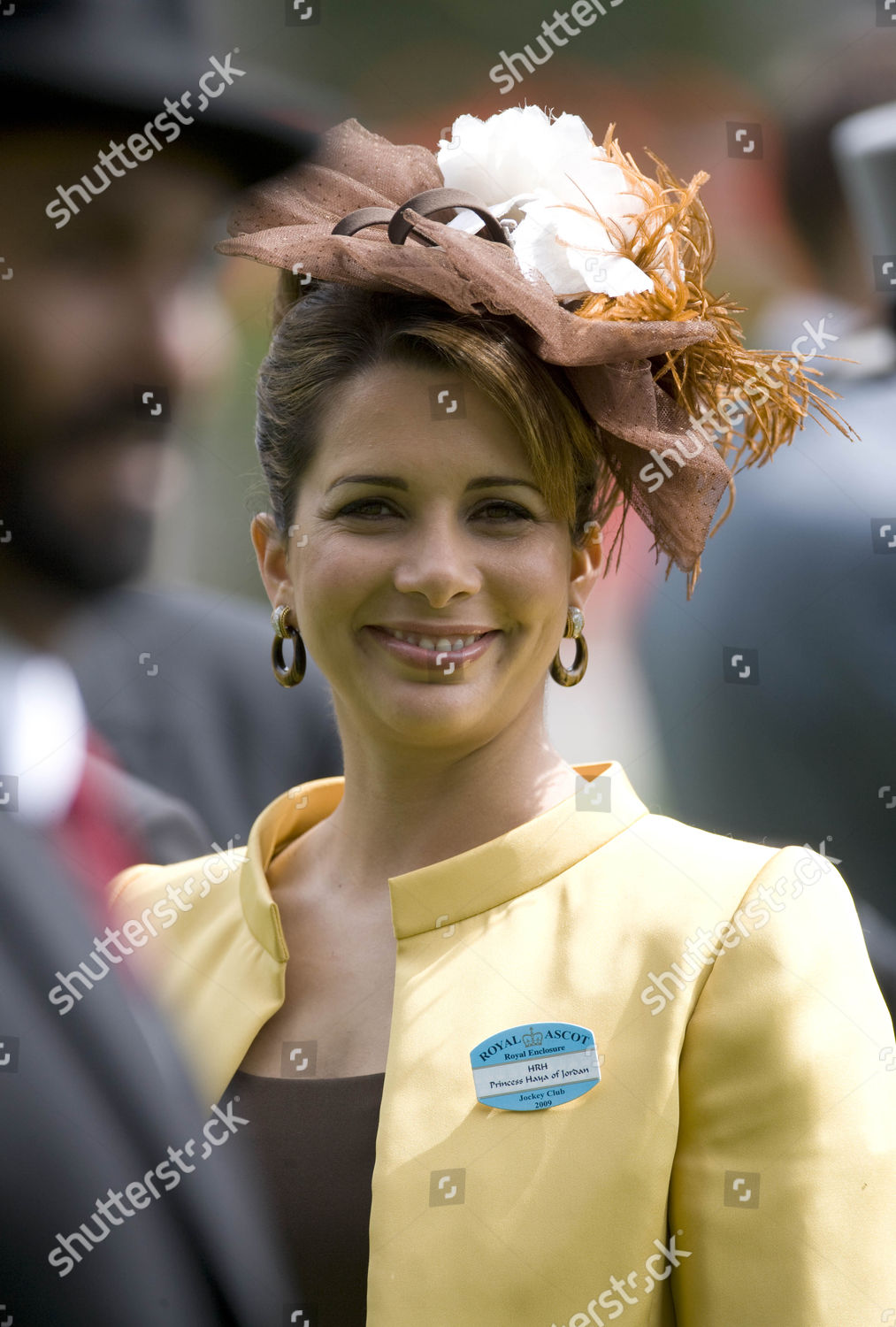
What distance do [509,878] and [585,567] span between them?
42cm

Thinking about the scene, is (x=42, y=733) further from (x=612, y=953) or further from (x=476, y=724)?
(x=612, y=953)

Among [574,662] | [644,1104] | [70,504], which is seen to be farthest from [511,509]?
[644,1104]

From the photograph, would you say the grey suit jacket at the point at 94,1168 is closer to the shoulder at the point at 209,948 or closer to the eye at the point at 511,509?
the shoulder at the point at 209,948

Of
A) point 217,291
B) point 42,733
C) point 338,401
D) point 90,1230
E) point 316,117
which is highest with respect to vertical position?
point 316,117

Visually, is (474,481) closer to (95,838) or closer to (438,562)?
(438,562)

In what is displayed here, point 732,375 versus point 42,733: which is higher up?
point 732,375

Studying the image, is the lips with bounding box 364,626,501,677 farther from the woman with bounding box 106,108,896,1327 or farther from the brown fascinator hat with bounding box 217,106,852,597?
the brown fascinator hat with bounding box 217,106,852,597

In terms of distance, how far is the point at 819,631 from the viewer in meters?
1.94

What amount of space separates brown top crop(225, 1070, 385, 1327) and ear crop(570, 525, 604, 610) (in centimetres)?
65

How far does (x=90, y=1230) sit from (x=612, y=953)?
0.60 metres

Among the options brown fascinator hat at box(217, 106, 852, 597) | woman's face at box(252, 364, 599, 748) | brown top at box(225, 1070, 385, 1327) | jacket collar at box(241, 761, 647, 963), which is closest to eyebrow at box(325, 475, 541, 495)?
woman's face at box(252, 364, 599, 748)

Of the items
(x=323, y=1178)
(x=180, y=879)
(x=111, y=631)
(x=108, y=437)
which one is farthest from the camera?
(x=111, y=631)

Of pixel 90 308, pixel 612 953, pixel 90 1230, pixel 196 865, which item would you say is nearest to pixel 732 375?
pixel 612 953

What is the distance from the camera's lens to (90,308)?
161cm
